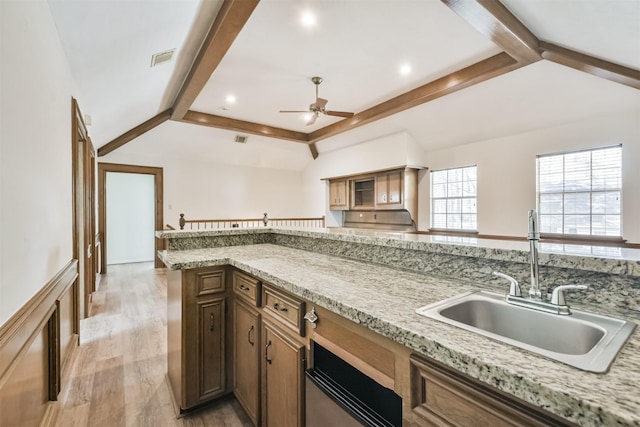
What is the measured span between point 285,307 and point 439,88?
3.92 m

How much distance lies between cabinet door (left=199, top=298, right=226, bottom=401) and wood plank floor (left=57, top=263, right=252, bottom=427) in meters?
0.15

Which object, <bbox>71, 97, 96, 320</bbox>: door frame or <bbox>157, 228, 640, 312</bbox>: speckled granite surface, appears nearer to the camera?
<bbox>157, 228, 640, 312</bbox>: speckled granite surface

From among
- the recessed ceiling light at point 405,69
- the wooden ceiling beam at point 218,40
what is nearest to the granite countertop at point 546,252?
the wooden ceiling beam at point 218,40

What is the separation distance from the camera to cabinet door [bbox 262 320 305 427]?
4.46 feet

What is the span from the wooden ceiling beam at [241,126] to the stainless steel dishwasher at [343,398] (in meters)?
5.34

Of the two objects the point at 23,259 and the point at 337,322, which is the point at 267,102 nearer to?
the point at 23,259

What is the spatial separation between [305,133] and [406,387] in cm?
675

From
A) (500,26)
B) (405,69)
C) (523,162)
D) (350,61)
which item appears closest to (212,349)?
(350,61)

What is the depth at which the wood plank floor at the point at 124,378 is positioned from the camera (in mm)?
1913

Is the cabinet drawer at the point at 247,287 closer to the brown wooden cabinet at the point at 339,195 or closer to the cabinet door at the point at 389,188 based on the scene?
the cabinet door at the point at 389,188

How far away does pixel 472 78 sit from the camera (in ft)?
12.5

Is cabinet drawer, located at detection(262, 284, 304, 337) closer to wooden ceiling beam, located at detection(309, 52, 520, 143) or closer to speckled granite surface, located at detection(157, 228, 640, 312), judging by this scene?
speckled granite surface, located at detection(157, 228, 640, 312)

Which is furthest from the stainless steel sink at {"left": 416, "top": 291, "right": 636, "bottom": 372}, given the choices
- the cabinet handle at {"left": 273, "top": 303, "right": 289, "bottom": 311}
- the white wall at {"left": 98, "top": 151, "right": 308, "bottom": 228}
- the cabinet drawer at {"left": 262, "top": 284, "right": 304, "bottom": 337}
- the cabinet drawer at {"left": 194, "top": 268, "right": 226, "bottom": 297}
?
the white wall at {"left": 98, "top": 151, "right": 308, "bottom": 228}

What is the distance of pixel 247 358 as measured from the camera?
1.82 m
